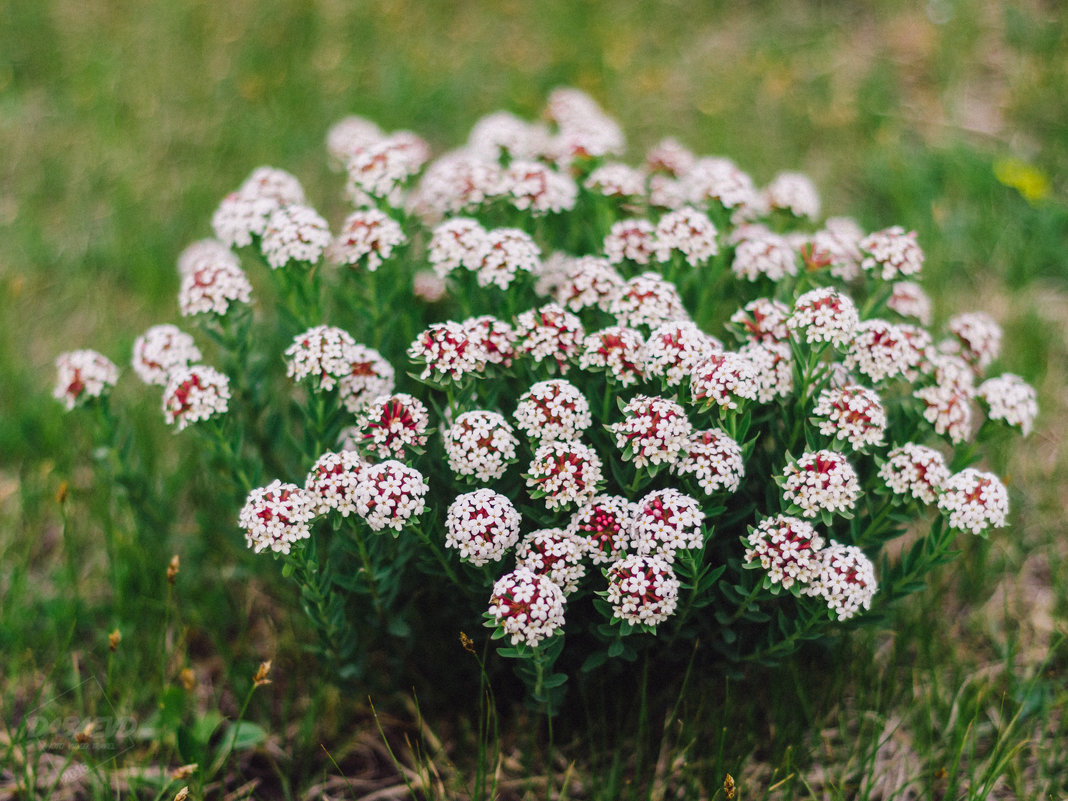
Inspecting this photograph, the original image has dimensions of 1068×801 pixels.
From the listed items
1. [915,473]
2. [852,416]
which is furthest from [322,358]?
[915,473]

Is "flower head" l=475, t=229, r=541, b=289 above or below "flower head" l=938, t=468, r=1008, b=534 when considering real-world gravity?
above

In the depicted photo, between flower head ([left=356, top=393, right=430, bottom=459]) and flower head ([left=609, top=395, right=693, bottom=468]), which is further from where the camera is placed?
flower head ([left=356, top=393, right=430, bottom=459])

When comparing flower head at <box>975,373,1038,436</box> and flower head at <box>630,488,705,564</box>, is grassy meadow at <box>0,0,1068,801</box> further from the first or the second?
flower head at <box>975,373,1038,436</box>

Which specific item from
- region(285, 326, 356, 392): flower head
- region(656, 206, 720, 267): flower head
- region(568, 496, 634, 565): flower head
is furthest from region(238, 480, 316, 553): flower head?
region(656, 206, 720, 267): flower head

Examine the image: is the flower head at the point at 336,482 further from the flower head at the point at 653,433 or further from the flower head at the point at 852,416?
the flower head at the point at 852,416

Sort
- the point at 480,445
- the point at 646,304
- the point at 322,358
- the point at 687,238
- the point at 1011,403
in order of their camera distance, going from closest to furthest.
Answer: the point at 480,445 → the point at 322,358 → the point at 646,304 → the point at 1011,403 → the point at 687,238

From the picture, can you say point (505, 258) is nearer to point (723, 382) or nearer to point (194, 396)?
point (723, 382)

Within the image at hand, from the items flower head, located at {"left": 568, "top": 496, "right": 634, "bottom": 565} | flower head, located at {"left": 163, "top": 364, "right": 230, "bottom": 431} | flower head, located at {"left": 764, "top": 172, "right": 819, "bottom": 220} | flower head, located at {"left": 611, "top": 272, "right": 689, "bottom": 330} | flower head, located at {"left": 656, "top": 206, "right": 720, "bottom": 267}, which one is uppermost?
flower head, located at {"left": 764, "top": 172, "right": 819, "bottom": 220}

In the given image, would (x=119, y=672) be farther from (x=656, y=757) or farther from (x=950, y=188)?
(x=950, y=188)
